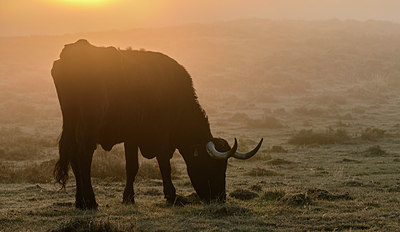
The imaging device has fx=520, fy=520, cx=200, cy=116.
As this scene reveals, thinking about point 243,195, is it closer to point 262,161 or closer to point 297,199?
point 297,199

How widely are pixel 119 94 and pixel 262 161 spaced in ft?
27.9

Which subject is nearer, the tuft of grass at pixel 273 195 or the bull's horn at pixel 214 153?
the bull's horn at pixel 214 153

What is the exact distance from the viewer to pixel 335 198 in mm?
8695

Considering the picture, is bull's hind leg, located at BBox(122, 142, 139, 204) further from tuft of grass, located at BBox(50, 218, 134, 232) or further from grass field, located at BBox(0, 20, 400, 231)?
tuft of grass, located at BBox(50, 218, 134, 232)

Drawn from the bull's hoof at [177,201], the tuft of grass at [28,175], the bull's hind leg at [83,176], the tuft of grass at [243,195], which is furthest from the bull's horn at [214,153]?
the tuft of grass at [28,175]

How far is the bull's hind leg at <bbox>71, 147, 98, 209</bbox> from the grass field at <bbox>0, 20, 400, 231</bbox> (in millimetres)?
235

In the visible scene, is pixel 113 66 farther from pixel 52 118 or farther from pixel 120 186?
pixel 52 118

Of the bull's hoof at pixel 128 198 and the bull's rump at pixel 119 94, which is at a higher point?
the bull's rump at pixel 119 94

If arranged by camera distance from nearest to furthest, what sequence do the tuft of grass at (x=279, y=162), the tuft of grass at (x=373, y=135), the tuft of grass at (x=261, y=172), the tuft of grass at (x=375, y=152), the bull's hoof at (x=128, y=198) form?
the bull's hoof at (x=128, y=198) → the tuft of grass at (x=261, y=172) → the tuft of grass at (x=279, y=162) → the tuft of grass at (x=375, y=152) → the tuft of grass at (x=373, y=135)

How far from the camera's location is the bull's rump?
7.30 m

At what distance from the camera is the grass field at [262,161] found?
7.03 m

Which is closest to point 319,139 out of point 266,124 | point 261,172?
point 266,124

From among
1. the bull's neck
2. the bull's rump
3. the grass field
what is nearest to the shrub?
the grass field

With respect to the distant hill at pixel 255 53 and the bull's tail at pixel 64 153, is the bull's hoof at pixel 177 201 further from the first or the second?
the distant hill at pixel 255 53
